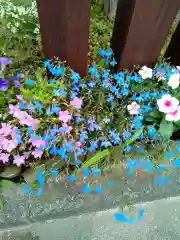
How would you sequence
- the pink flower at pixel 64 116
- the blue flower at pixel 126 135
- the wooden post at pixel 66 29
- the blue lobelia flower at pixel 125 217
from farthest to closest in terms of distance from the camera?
the blue lobelia flower at pixel 125 217 < the blue flower at pixel 126 135 < the pink flower at pixel 64 116 < the wooden post at pixel 66 29

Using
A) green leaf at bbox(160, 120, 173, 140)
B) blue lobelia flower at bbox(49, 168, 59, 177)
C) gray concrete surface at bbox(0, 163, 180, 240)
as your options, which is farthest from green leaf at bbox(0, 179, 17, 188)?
green leaf at bbox(160, 120, 173, 140)

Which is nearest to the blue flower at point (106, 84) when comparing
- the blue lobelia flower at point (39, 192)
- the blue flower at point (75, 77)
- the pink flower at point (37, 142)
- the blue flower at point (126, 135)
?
the blue flower at point (75, 77)

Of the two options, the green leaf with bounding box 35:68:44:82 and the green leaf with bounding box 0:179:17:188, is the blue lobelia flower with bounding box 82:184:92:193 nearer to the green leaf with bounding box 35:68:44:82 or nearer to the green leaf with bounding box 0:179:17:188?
the green leaf with bounding box 0:179:17:188

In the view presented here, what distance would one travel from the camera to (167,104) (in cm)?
130

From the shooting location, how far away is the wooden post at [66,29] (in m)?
1.09

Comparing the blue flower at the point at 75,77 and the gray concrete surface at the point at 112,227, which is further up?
the blue flower at the point at 75,77

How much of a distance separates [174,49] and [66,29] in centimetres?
61

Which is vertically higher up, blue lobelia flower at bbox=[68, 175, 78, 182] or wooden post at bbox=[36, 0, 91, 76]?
wooden post at bbox=[36, 0, 91, 76]

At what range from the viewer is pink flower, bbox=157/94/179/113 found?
129 centimetres

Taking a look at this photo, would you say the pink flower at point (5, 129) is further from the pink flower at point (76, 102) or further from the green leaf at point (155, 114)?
the green leaf at point (155, 114)

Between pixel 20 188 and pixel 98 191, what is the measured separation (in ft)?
1.36

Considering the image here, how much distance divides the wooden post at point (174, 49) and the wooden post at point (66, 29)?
0.46m

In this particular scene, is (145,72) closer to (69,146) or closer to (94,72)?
(94,72)

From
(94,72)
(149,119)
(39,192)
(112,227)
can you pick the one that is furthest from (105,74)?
(112,227)
